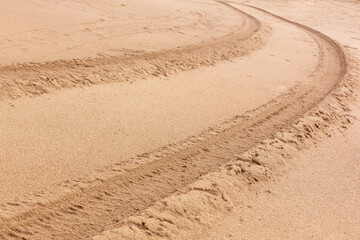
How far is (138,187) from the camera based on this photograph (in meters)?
3.24

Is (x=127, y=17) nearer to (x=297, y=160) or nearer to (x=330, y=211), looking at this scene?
(x=297, y=160)

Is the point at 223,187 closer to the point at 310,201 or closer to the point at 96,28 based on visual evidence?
the point at 310,201

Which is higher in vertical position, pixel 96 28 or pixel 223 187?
pixel 96 28

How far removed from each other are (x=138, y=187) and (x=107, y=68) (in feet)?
7.97

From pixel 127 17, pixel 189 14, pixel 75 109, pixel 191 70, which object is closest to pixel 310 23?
pixel 189 14

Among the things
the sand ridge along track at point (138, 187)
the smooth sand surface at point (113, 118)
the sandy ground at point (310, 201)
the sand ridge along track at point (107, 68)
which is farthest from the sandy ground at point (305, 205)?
the sand ridge along track at point (107, 68)

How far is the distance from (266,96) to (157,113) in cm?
156

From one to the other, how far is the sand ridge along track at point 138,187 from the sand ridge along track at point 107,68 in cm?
143

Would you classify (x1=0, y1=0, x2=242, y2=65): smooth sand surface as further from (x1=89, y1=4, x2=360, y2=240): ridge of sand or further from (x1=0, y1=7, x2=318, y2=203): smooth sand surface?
(x1=89, y1=4, x2=360, y2=240): ridge of sand

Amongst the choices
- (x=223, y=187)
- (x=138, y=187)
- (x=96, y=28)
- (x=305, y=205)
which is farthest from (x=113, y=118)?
(x=96, y=28)

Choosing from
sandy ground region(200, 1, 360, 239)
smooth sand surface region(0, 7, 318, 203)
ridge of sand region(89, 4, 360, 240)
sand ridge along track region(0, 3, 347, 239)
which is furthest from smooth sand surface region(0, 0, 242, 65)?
sandy ground region(200, 1, 360, 239)

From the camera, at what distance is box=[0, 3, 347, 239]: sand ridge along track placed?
2705 mm

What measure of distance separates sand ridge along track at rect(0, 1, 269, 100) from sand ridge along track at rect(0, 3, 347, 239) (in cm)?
143

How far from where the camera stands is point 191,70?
19.8 ft
